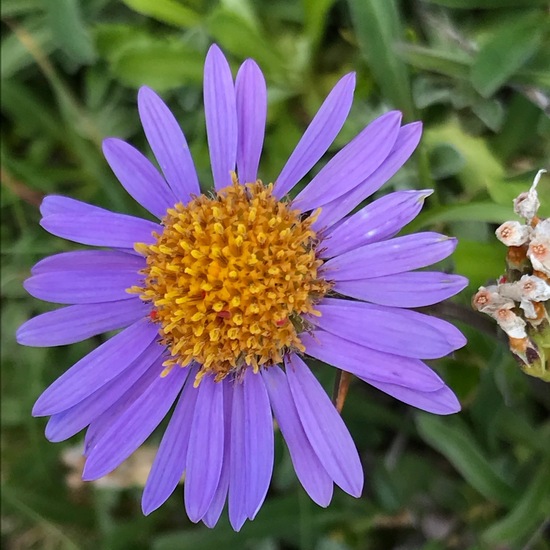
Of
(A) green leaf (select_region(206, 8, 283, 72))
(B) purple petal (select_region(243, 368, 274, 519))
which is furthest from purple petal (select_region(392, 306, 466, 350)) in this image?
(A) green leaf (select_region(206, 8, 283, 72))

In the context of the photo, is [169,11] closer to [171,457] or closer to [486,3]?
[486,3]

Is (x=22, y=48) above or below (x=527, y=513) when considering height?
above

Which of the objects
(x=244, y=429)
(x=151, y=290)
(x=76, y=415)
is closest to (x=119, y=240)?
(x=151, y=290)

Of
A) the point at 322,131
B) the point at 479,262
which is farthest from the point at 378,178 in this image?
the point at 479,262

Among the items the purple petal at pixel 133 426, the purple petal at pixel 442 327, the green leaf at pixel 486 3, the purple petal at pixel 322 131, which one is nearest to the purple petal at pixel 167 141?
the purple petal at pixel 322 131

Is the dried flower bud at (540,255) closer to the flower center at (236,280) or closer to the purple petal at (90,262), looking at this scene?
the flower center at (236,280)

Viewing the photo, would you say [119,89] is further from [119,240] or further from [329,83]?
[119,240]
